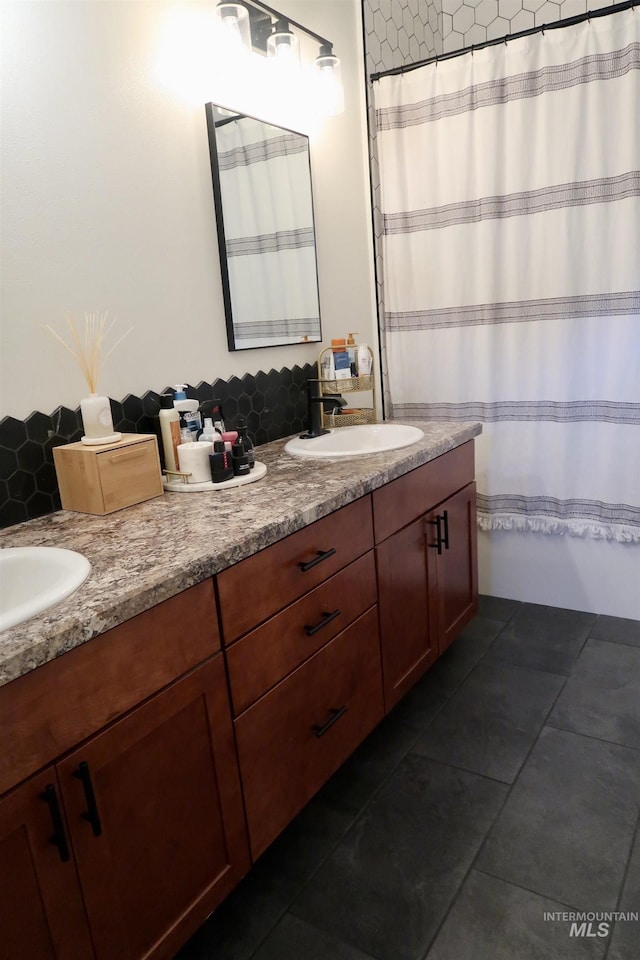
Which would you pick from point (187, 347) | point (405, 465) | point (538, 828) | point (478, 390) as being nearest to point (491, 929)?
point (538, 828)

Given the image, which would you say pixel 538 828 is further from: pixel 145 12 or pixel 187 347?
pixel 145 12

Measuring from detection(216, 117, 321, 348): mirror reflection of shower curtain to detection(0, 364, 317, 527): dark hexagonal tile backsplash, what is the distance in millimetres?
143

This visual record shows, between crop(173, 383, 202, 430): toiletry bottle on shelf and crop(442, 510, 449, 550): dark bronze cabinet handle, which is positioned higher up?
crop(173, 383, 202, 430): toiletry bottle on shelf

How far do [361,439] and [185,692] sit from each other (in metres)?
1.20

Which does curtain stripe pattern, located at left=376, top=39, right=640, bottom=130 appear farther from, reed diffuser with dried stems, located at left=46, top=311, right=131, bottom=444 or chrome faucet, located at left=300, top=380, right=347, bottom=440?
reed diffuser with dried stems, located at left=46, top=311, right=131, bottom=444

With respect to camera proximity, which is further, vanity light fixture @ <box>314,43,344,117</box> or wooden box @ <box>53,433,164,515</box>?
vanity light fixture @ <box>314,43,344,117</box>

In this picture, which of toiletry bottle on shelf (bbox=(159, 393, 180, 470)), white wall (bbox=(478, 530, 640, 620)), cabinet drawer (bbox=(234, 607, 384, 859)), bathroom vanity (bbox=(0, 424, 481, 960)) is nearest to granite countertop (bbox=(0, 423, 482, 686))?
bathroom vanity (bbox=(0, 424, 481, 960))

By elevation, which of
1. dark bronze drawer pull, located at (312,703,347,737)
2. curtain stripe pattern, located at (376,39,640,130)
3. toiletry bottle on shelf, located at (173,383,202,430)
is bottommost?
dark bronze drawer pull, located at (312,703,347,737)

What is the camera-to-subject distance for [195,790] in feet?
3.60

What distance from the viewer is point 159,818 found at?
40.7 inches

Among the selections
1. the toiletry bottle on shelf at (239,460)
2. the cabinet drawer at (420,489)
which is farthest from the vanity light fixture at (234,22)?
the cabinet drawer at (420,489)

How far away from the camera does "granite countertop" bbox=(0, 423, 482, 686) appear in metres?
0.85

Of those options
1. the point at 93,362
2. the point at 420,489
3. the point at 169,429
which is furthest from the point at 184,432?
the point at 420,489

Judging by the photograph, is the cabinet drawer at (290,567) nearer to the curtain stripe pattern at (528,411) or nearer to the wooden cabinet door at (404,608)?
the wooden cabinet door at (404,608)
